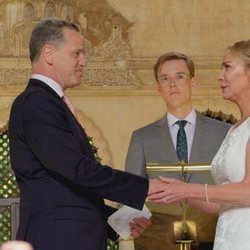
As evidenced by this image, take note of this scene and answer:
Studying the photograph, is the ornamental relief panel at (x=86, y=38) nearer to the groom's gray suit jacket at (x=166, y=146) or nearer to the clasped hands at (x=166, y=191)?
the groom's gray suit jacket at (x=166, y=146)

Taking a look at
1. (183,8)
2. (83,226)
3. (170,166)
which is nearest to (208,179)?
(170,166)

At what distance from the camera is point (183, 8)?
24.7ft

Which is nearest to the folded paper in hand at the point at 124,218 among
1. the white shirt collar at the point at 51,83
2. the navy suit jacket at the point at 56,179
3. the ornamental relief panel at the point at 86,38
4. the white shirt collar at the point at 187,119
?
the navy suit jacket at the point at 56,179

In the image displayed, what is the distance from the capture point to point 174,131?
5.42 meters

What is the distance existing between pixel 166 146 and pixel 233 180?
102 cm

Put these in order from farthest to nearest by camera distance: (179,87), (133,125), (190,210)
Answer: (133,125) < (179,87) < (190,210)

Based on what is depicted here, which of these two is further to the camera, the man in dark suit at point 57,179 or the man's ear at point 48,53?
the man's ear at point 48,53

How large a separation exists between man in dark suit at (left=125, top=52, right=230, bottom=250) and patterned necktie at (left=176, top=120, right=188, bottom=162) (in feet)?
0.05

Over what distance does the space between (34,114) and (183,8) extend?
360cm

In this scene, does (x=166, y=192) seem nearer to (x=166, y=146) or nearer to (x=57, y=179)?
(x=57, y=179)

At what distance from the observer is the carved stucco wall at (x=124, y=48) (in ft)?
23.8

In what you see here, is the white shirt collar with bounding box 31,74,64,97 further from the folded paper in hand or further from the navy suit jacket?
the folded paper in hand

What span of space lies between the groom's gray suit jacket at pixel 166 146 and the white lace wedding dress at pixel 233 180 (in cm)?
74

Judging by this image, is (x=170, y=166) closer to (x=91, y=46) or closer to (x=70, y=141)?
(x=70, y=141)
